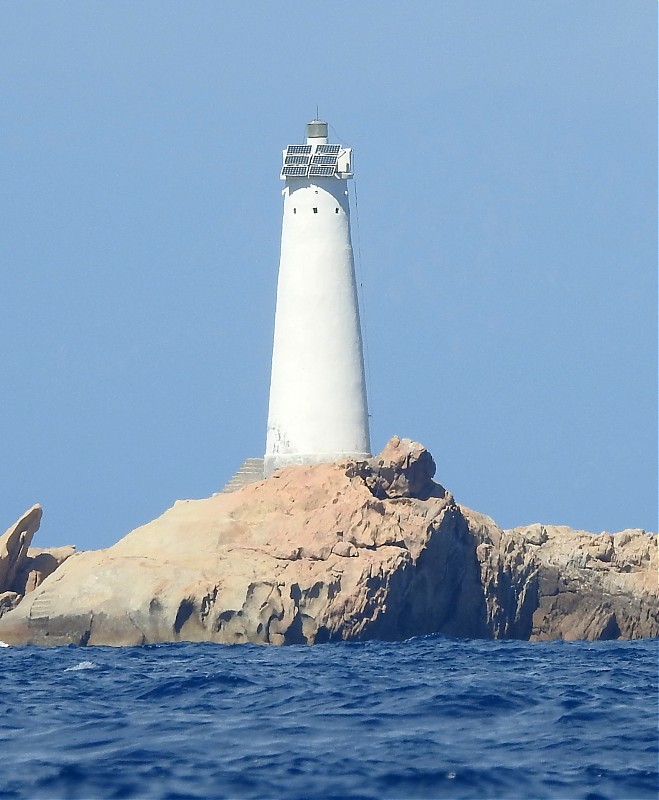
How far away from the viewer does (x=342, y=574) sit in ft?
106

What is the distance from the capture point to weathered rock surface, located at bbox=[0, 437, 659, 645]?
105 ft

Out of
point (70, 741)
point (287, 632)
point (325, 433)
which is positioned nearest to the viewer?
point (70, 741)

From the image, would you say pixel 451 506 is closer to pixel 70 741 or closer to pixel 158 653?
pixel 158 653

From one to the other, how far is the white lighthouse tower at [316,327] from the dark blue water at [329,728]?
11927 mm

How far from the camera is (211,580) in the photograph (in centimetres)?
3212

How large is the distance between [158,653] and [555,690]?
9.78m

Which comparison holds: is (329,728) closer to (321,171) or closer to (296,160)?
(321,171)

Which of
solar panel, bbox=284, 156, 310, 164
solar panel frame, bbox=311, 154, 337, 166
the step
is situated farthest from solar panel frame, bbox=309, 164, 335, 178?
the step

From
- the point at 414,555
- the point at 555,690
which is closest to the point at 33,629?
the point at 414,555

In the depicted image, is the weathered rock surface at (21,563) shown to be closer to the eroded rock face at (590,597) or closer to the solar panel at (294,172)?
the solar panel at (294,172)

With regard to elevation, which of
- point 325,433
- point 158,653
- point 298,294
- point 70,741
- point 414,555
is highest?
point 298,294

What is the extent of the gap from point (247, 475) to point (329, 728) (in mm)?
22724

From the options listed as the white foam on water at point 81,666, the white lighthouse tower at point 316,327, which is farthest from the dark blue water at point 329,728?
the white lighthouse tower at point 316,327

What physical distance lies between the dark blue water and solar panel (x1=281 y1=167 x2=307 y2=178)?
15702mm
